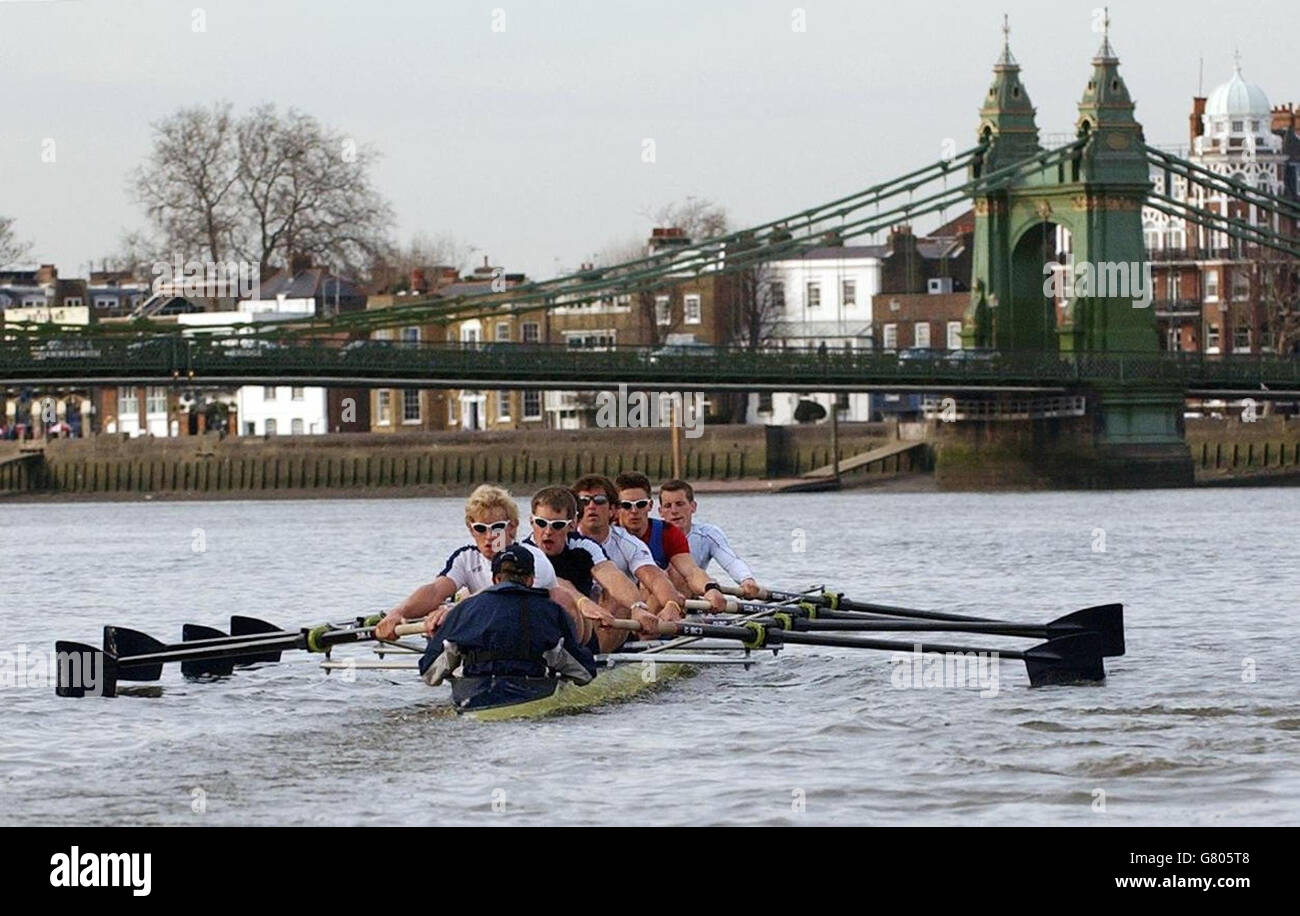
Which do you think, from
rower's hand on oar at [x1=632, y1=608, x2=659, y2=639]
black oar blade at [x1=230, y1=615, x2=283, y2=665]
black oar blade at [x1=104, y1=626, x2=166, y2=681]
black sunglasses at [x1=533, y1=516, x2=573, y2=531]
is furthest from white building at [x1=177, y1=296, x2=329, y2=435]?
black sunglasses at [x1=533, y1=516, x2=573, y2=531]

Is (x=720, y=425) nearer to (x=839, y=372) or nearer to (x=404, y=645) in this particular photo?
(x=839, y=372)

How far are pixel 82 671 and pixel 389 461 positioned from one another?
67659 millimetres

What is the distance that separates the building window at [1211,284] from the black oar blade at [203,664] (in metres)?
84.3

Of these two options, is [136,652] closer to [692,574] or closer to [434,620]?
[434,620]

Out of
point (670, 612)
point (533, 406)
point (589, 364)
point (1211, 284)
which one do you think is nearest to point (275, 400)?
point (533, 406)

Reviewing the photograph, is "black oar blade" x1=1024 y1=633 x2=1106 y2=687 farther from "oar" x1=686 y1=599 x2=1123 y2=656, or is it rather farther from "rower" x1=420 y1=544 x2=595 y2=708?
"rower" x1=420 y1=544 x2=595 y2=708

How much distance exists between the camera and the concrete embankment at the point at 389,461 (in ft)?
278

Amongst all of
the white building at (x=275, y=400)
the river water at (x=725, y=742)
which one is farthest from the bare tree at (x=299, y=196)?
the river water at (x=725, y=742)

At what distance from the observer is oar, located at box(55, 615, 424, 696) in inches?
757

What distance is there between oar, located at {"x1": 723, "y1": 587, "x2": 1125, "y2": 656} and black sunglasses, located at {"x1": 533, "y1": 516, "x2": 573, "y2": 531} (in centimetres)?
413

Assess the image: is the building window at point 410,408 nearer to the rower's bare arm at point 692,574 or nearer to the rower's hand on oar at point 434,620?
the rower's bare arm at point 692,574
